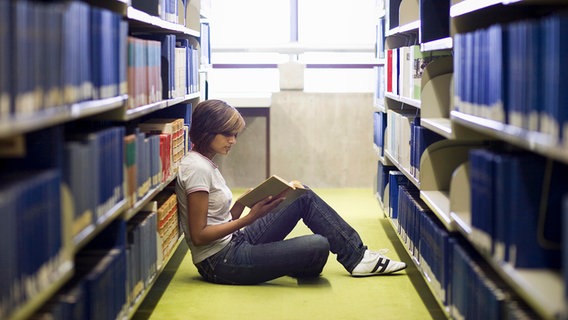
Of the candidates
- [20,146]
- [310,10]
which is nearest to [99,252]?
[20,146]

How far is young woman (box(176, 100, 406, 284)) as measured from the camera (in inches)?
158

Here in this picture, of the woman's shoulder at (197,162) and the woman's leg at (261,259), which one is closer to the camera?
the woman's shoulder at (197,162)

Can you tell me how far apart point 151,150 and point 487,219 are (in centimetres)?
168

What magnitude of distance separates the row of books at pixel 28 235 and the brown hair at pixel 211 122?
1752 millimetres

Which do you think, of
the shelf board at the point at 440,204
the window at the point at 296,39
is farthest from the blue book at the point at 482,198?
the window at the point at 296,39

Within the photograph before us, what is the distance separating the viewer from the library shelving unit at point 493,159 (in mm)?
2176

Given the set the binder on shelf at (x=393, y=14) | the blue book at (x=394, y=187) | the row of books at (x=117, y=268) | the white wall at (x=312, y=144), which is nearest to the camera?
the row of books at (x=117, y=268)

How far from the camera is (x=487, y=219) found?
265 centimetres

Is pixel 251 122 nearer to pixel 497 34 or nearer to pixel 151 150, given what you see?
pixel 151 150

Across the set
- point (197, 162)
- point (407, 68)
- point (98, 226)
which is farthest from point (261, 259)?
point (98, 226)

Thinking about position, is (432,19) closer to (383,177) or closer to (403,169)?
(403,169)

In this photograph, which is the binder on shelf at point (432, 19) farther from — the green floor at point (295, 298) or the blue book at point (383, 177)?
the blue book at point (383, 177)

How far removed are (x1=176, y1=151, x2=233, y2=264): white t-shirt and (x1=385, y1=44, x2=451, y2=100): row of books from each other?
1.06 metres

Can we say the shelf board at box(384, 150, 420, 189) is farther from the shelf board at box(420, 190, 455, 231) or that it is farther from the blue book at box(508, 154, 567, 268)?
the blue book at box(508, 154, 567, 268)
